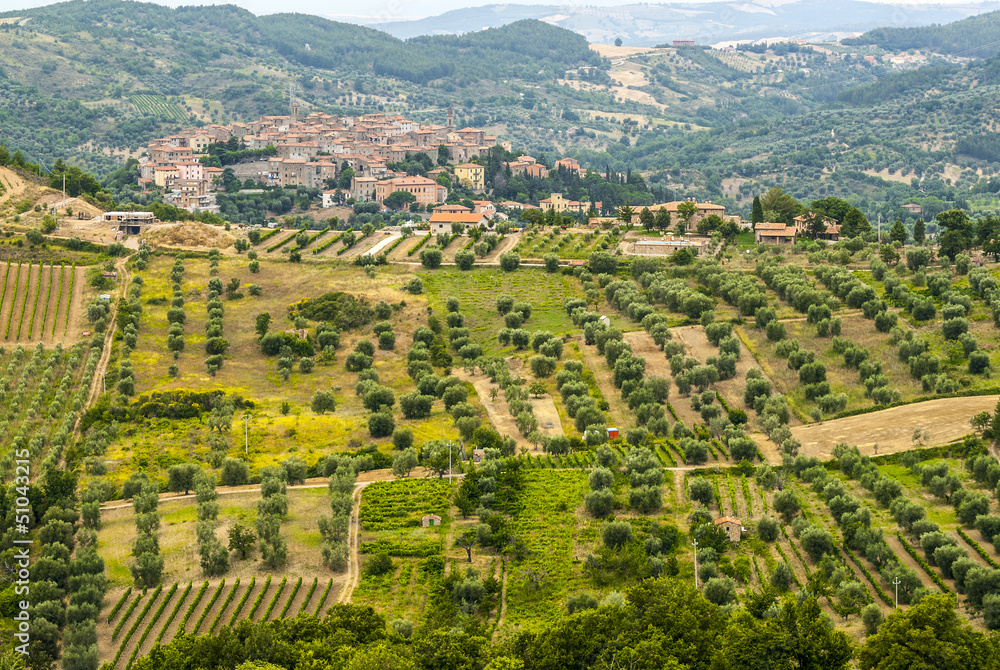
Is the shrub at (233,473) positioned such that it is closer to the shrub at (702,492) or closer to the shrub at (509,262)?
the shrub at (702,492)

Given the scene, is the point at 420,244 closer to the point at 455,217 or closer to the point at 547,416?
the point at 455,217

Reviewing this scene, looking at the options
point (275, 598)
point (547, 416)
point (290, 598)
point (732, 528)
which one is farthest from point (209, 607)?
point (547, 416)

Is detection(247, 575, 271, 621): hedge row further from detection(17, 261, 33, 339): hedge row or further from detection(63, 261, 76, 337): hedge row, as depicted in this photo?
detection(17, 261, 33, 339): hedge row

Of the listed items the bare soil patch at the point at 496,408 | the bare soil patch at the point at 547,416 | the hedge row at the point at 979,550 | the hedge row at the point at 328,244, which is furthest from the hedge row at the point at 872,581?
the hedge row at the point at 328,244

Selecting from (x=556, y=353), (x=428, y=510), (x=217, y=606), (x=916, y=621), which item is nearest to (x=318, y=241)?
(x=556, y=353)

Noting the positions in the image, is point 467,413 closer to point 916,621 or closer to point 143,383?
point 143,383

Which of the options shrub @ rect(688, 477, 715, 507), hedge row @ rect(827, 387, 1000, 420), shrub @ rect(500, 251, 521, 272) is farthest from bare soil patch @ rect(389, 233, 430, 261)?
shrub @ rect(688, 477, 715, 507)

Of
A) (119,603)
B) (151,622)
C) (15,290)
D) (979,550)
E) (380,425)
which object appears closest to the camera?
(151,622)
